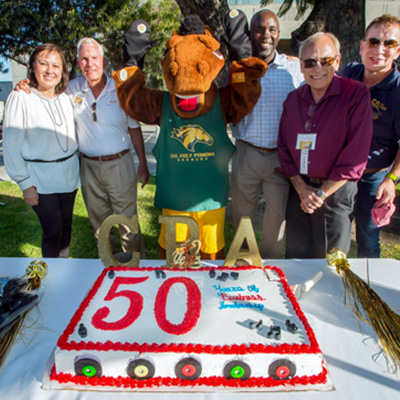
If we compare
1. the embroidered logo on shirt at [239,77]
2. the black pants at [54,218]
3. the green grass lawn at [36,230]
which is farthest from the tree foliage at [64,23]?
the embroidered logo on shirt at [239,77]

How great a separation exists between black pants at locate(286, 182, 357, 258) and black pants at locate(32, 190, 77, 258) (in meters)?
1.70

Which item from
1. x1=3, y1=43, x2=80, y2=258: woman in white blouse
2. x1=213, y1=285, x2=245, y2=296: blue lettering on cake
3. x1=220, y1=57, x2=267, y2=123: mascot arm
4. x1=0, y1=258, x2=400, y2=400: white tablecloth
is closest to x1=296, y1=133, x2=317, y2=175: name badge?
x1=220, y1=57, x2=267, y2=123: mascot arm

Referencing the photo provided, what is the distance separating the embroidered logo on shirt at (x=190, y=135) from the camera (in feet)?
7.28

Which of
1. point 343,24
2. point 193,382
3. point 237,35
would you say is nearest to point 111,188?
point 237,35

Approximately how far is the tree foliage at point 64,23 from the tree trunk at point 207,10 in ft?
26.2

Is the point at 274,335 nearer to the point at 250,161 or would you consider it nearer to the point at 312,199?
the point at 312,199

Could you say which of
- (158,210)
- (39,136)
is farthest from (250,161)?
(158,210)

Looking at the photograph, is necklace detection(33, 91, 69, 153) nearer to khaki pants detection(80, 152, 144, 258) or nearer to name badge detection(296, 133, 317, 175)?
khaki pants detection(80, 152, 144, 258)

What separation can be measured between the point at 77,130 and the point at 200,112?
1031 millimetres

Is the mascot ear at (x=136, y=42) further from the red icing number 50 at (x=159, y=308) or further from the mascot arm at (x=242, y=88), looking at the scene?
the red icing number 50 at (x=159, y=308)

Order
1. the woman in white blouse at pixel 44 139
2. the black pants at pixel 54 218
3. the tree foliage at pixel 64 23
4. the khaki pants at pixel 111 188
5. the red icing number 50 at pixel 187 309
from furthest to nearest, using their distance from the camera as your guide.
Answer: the tree foliage at pixel 64 23
the khaki pants at pixel 111 188
the black pants at pixel 54 218
the woman in white blouse at pixel 44 139
the red icing number 50 at pixel 187 309

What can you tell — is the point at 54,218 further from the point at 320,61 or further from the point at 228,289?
the point at 320,61

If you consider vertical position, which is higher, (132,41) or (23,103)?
(132,41)

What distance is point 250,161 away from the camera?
250 centimetres
